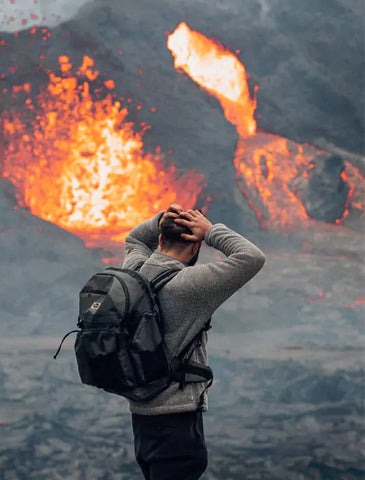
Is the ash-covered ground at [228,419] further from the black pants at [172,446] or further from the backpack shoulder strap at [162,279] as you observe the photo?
the backpack shoulder strap at [162,279]

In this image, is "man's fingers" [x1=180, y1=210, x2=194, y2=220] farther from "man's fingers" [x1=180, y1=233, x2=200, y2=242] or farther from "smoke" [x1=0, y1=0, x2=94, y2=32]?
"smoke" [x1=0, y1=0, x2=94, y2=32]

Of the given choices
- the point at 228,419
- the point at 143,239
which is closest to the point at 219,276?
the point at 143,239

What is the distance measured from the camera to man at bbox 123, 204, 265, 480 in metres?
1.22

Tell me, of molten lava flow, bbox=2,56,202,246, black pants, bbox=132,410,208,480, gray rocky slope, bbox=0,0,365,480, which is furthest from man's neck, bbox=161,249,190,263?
molten lava flow, bbox=2,56,202,246

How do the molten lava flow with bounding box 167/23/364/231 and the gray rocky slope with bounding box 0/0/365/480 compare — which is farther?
the molten lava flow with bounding box 167/23/364/231

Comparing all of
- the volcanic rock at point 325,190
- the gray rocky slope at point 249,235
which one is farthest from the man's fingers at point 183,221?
the volcanic rock at point 325,190

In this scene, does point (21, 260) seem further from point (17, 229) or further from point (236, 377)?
point (236, 377)

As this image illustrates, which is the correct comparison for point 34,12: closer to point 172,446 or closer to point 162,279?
point 162,279

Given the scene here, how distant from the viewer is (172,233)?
1.33m

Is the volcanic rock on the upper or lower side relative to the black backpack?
lower

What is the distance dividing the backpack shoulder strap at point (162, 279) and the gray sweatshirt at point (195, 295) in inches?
0.5

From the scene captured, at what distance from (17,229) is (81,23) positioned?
8.60ft

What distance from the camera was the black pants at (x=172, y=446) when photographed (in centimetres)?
124

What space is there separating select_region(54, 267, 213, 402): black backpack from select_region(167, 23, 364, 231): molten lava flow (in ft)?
20.3
